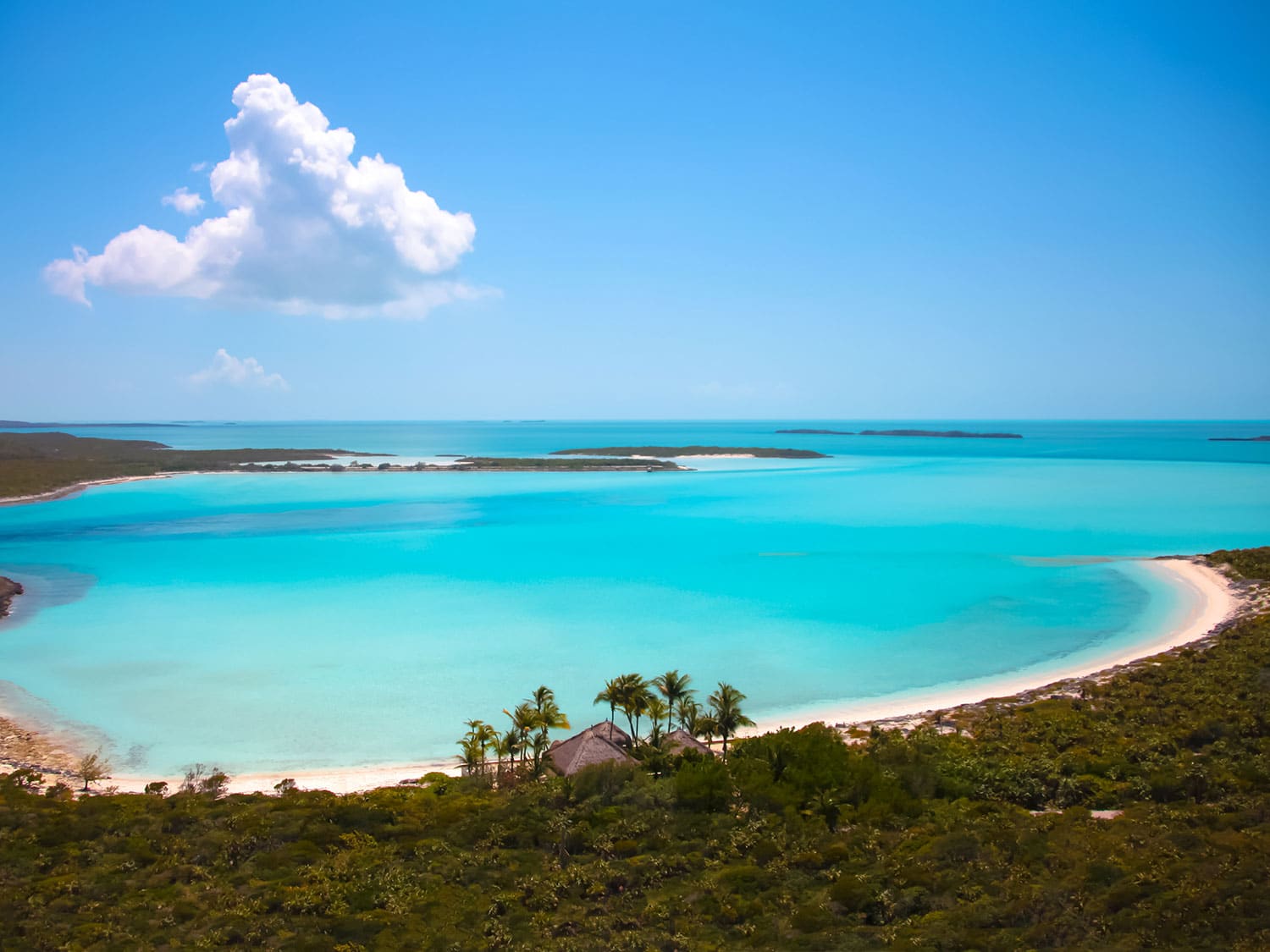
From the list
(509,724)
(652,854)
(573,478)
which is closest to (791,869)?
(652,854)

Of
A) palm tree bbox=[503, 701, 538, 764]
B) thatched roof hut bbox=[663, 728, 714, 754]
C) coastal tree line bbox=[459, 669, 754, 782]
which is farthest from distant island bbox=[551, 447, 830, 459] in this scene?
palm tree bbox=[503, 701, 538, 764]

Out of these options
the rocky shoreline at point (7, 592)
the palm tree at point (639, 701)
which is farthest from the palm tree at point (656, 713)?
the rocky shoreline at point (7, 592)

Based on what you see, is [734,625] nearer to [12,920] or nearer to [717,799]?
[717,799]

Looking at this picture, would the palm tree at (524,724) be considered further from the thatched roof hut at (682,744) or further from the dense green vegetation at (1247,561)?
the dense green vegetation at (1247,561)

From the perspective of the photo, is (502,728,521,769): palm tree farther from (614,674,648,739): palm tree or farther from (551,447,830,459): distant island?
(551,447,830,459): distant island

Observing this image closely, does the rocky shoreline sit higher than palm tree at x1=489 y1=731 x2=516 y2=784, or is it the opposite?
the rocky shoreline

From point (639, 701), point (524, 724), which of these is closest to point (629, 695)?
point (639, 701)

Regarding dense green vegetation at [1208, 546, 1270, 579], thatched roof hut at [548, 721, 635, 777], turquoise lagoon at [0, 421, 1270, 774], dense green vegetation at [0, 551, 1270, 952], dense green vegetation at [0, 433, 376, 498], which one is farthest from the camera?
dense green vegetation at [0, 433, 376, 498]
